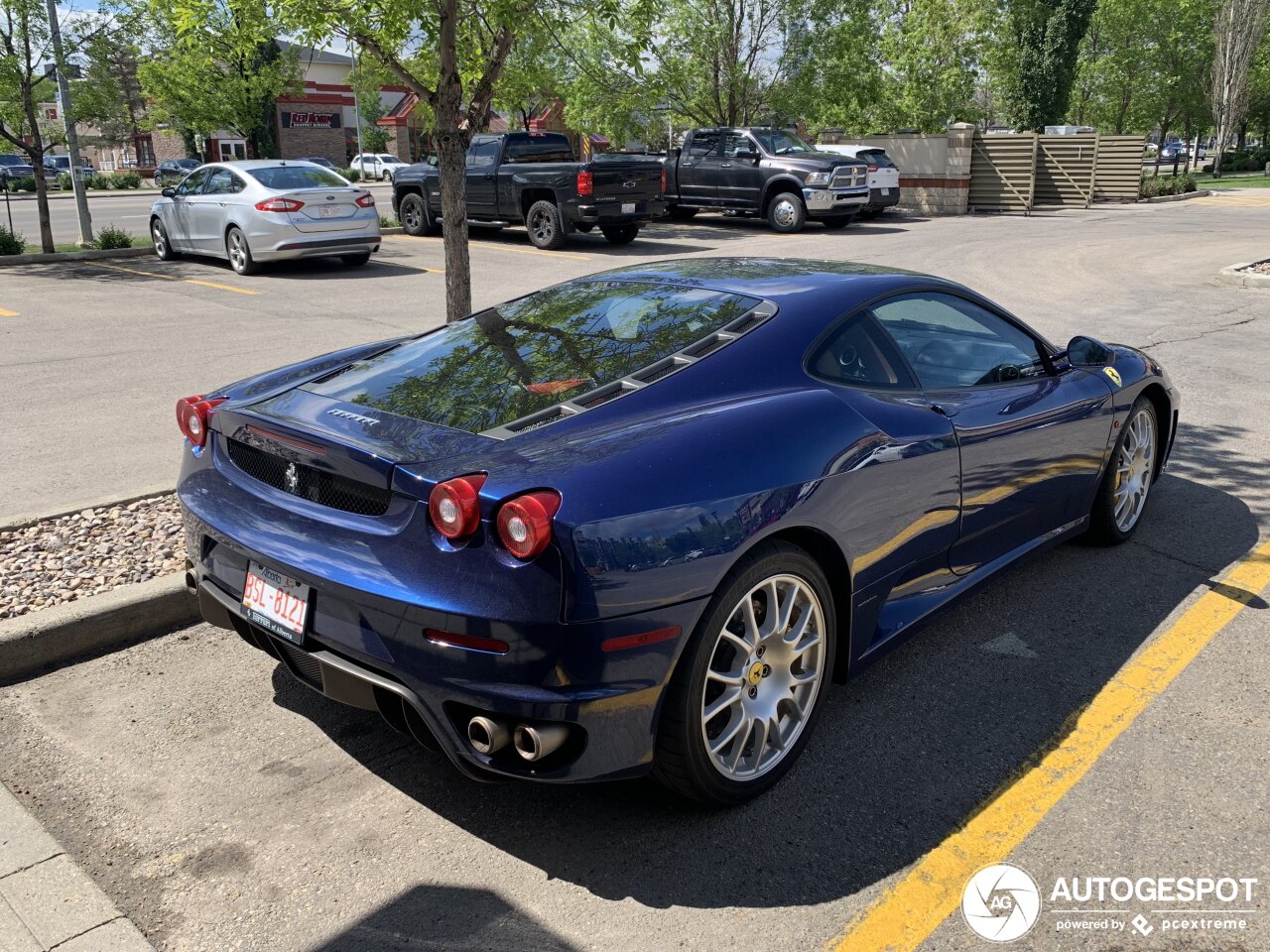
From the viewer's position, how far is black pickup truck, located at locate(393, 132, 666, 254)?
57.1ft

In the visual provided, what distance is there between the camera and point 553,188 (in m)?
17.8

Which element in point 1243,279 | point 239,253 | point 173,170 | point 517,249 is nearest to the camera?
point 1243,279

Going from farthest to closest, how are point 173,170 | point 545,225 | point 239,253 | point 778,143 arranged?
1. point 173,170
2. point 778,143
3. point 545,225
4. point 239,253

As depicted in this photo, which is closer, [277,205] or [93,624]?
[93,624]

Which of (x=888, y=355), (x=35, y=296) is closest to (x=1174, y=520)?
(x=888, y=355)

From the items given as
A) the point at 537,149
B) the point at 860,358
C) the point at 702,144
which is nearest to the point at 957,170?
the point at 702,144

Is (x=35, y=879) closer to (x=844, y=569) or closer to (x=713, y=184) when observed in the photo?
(x=844, y=569)

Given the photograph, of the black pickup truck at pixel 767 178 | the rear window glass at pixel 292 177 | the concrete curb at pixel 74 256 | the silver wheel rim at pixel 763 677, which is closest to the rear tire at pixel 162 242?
the concrete curb at pixel 74 256

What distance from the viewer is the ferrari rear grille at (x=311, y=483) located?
9.52 feet

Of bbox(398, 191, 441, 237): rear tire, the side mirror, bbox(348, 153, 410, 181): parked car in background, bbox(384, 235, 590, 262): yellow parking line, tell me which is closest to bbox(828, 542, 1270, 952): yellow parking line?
the side mirror

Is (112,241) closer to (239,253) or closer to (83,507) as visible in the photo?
(239,253)

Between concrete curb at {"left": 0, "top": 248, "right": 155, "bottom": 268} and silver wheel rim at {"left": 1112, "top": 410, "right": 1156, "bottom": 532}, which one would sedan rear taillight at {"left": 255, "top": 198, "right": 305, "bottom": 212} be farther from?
silver wheel rim at {"left": 1112, "top": 410, "right": 1156, "bottom": 532}

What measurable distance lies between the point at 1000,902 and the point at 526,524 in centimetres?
158

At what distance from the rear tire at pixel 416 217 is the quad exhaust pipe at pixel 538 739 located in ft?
61.4
